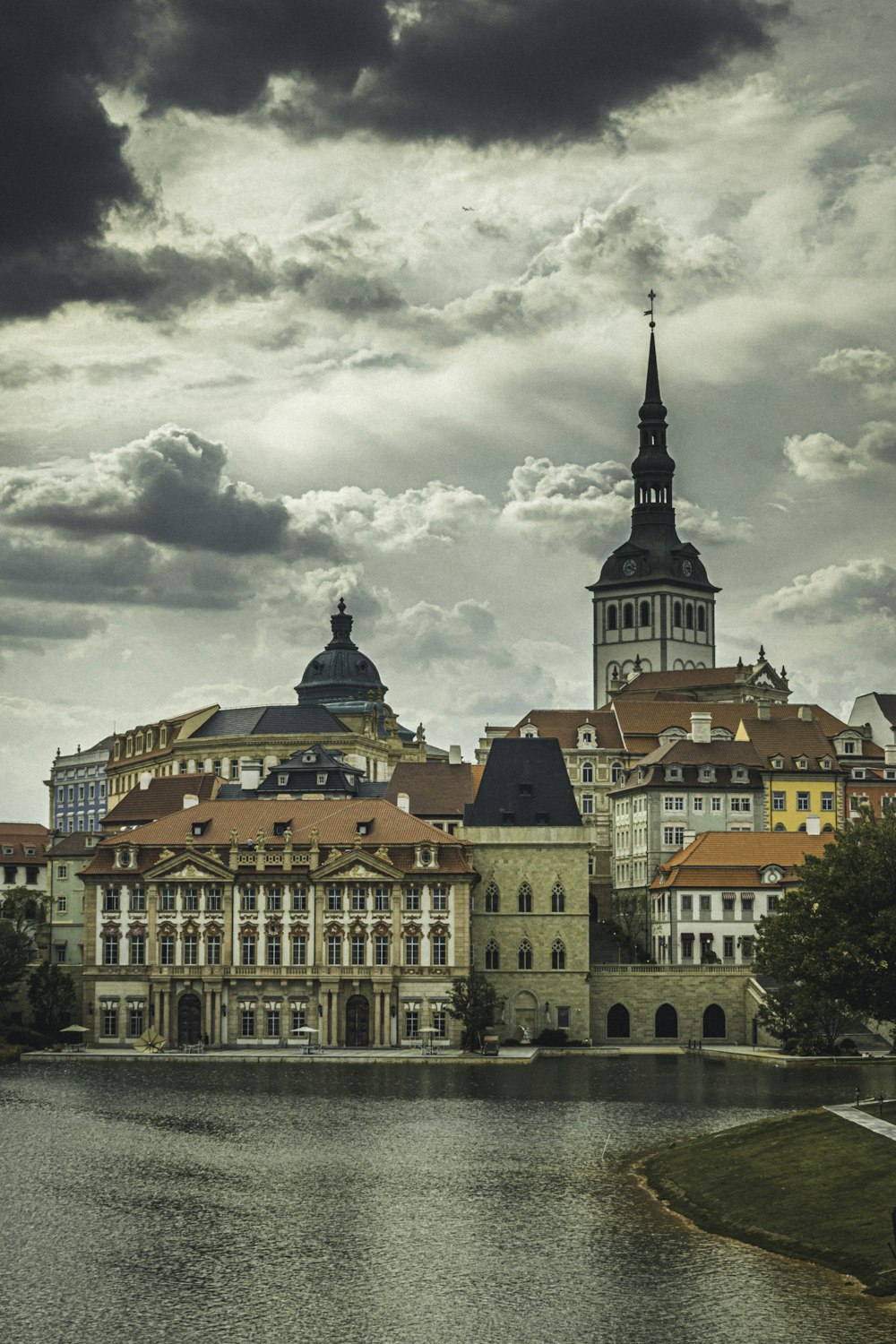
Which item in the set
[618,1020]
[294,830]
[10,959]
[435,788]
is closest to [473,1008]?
[618,1020]

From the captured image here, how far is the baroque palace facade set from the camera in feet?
424

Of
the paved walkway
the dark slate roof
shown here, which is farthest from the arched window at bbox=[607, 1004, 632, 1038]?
the paved walkway

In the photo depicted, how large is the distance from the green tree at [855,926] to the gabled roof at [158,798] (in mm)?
66928

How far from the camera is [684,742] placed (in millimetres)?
168000

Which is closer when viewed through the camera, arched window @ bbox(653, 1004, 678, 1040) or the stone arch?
the stone arch

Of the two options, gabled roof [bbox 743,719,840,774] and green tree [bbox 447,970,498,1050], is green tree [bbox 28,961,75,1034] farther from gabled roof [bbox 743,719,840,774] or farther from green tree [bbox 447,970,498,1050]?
gabled roof [bbox 743,719,840,774]

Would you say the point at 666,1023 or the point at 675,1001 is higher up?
the point at 675,1001

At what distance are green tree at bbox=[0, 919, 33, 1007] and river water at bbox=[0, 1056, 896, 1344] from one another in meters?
33.1

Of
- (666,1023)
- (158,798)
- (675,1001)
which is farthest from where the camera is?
(158,798)

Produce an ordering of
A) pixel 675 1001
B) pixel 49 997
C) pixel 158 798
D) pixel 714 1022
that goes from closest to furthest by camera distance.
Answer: pixel 49 997, pixel 714 1022, pixel 675 1001, pixel 158 798

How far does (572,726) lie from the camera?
190875mm

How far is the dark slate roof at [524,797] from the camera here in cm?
13750

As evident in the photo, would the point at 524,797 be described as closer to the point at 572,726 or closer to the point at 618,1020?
the point at 618,1020

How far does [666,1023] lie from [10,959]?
148ft
